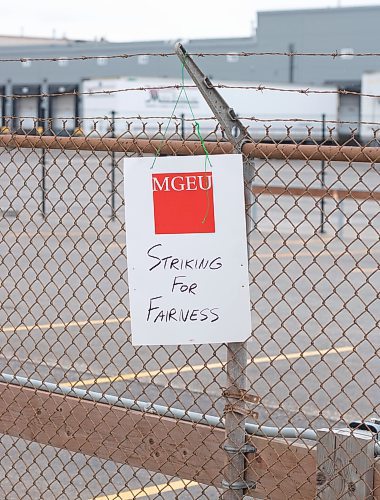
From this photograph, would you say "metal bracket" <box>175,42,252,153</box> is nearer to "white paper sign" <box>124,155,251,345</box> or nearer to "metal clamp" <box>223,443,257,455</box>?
"white paper sign" <box>124,155,251,345</box>

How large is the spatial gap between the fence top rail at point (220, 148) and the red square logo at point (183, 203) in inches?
7.6

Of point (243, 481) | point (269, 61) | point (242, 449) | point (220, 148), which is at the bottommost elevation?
point (269, 61)

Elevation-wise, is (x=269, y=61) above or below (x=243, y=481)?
below

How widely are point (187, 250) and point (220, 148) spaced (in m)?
0.40

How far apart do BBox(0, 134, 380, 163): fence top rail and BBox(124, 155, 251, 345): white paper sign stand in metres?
0.14

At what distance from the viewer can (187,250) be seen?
390cm

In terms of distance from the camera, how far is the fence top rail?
3771mm

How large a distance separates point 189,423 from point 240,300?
1.92 ft

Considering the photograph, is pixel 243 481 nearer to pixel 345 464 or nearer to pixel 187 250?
pixel 345 464

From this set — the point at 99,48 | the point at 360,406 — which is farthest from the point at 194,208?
the point at 99,48

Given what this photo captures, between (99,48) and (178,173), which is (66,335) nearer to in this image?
(178,173)

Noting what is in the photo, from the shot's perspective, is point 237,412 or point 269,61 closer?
point 237,412

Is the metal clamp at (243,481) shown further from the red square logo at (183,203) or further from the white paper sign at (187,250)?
the red square logo at (183,203)

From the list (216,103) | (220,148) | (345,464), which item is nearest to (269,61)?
(220,148)
